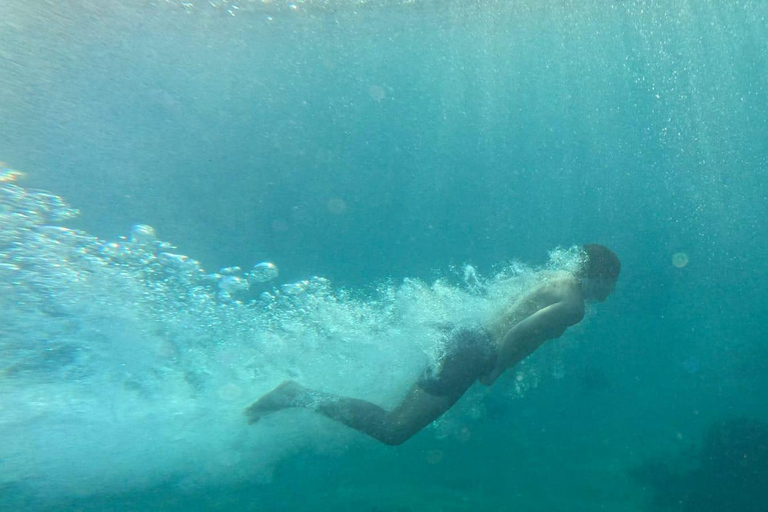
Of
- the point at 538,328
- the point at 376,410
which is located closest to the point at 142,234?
the point at 376,410

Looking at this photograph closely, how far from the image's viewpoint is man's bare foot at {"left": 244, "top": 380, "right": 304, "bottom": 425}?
282 inches

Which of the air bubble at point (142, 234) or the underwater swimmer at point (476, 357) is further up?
the air bubble at point (142, 234)

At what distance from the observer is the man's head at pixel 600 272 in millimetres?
6164

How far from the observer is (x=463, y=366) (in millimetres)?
6047

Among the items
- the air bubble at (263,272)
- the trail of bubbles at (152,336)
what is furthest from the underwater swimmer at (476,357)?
the air bubble at (263,272)

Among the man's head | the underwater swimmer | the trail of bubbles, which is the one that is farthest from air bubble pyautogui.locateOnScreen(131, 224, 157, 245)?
the man's head

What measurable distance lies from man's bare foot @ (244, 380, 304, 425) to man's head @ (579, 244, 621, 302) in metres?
4.77

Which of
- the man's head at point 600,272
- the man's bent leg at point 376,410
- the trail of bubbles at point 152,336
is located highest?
the trail of bubbles at point 152,336

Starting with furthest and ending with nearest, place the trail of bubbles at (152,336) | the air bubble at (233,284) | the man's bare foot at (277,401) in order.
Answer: the air bubble at (233,284)
the trail of bubbles at (152,336)
the man's bare foot at (277,401)

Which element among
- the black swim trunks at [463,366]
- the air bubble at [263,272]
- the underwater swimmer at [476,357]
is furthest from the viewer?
the air bubble at [263,272]

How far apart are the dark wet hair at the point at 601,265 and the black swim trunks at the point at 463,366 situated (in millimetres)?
1717

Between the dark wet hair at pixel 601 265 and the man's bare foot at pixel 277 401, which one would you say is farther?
the man's bare foot at pixel 277 401

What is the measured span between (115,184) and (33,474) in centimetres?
1766

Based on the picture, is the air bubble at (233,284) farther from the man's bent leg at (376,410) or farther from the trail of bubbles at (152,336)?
the man's bent leg at (376,410)
